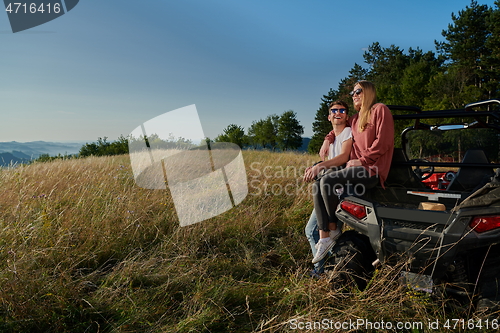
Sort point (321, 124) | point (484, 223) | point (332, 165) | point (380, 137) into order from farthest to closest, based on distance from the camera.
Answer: point (321, 124), point (332, 165), point (380, 137), point (484, 223)

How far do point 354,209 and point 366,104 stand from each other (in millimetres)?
1099

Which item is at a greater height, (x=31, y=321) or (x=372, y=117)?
(x=372, y=117)

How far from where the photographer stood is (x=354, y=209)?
2.56 m

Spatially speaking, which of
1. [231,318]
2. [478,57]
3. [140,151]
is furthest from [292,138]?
[231,318]

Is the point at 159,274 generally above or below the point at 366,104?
below

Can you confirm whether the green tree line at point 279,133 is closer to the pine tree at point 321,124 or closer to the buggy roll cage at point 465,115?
the pine tree at point 321,124

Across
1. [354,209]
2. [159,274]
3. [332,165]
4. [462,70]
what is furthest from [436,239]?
[462,70]

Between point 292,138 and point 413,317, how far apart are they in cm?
7126

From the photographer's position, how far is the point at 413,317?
2.30m

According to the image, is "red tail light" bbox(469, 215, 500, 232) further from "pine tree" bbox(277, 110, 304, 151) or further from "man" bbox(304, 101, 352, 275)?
"pine tree" bbox(277, 110, 304, 151)

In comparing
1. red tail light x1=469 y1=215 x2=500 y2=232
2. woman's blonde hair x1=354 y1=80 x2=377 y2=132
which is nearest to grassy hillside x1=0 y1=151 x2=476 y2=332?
red tail light x1=469 y1=215 x2=500 y2=232

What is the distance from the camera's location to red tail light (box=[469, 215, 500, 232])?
6.89ft

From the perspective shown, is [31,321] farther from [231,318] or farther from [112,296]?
[231,318]

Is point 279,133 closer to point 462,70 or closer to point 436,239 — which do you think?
point 462,70
